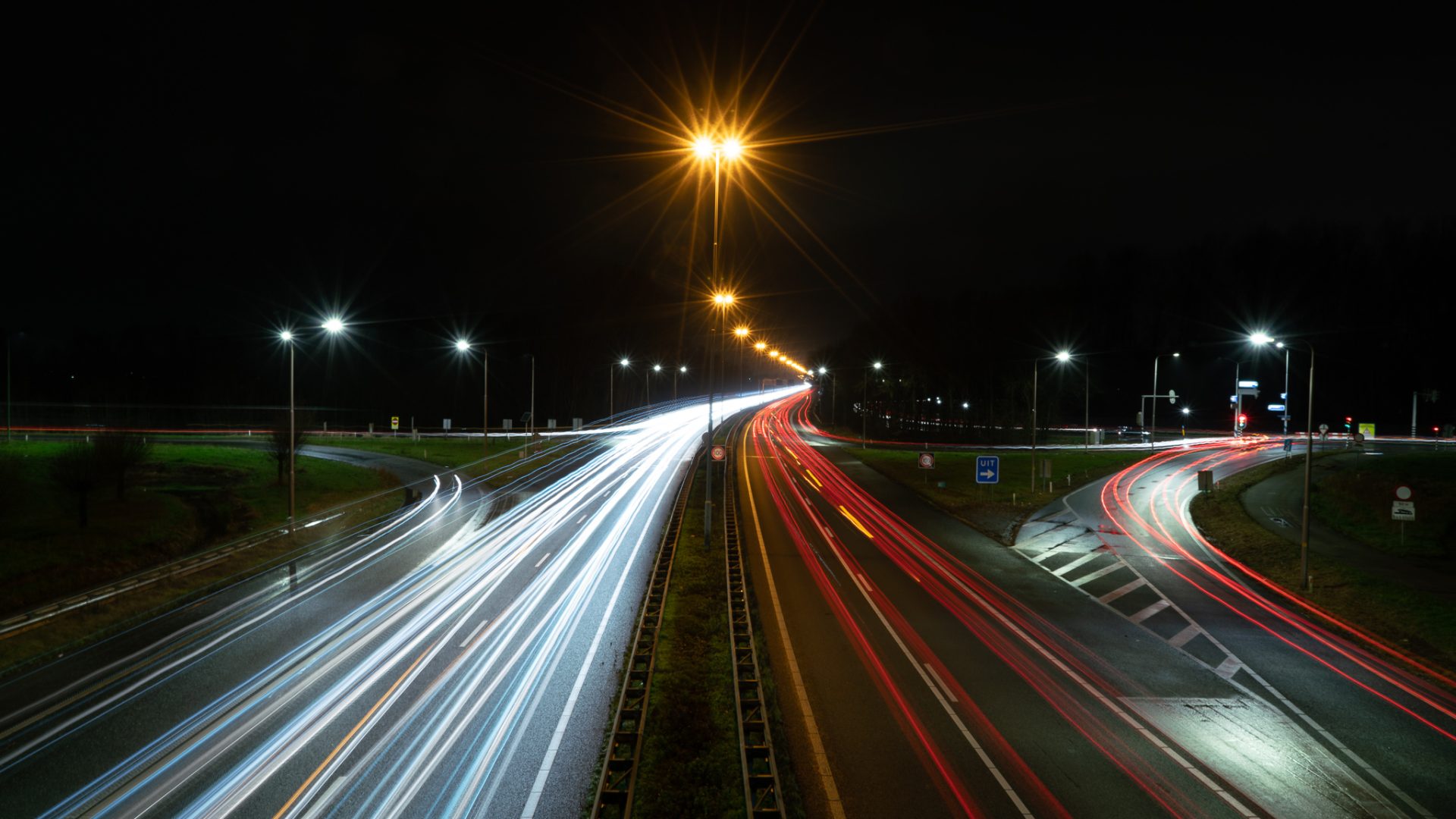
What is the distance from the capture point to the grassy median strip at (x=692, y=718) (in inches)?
433

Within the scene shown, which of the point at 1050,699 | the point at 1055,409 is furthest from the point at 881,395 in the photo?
the point at 1050,699

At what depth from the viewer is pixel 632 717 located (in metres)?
13.8

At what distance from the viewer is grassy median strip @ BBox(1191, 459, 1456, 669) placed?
19.5 metres

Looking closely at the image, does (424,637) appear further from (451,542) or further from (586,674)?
(451,542)

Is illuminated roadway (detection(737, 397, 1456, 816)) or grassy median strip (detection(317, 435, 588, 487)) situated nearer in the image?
illuminated roadway (detection(737, 397, 1456, 816))

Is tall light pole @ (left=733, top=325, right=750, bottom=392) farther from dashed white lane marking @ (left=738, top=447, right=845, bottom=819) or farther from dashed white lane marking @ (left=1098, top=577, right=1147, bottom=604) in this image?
dashed white lane marking @ (left=1098, top=577, right=1147, bottom=604)

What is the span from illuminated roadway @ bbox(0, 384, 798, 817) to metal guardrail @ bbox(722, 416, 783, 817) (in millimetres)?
2512

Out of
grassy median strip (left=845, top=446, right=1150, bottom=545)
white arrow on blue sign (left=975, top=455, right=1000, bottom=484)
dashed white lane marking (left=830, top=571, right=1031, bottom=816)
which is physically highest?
white arrow on blue sign (left=975, top=455, right=1000, bottom=484)

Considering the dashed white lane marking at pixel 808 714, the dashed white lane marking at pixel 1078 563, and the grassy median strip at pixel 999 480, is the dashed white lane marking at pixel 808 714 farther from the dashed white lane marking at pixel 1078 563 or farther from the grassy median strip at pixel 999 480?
the grassy median strip at pixel 999 480

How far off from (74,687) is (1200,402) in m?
109

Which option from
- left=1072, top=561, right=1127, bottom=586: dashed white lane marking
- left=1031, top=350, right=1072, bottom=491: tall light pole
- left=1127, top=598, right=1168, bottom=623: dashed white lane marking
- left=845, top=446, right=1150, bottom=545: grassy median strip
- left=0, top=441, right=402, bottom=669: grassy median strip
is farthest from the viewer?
left=1031, top=350, right=1072, bottom=491: tall light pole

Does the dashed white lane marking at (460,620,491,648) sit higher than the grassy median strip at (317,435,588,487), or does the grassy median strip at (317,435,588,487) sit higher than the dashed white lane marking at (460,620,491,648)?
the grassy median strip at (317,435,588,487)

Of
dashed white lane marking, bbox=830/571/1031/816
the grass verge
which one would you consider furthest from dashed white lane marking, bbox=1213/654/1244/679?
the grass verge

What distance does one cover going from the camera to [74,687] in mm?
15117
